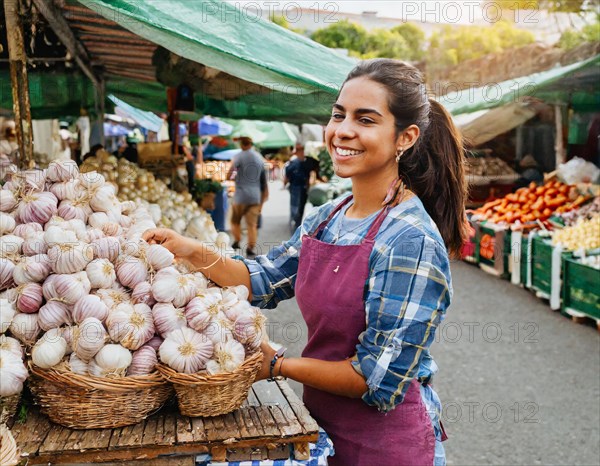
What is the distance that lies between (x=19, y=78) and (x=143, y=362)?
243 centimetres

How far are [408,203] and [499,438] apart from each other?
2.83 meters

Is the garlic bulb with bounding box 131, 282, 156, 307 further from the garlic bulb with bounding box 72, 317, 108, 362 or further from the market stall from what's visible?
the market stall

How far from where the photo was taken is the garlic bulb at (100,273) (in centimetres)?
209

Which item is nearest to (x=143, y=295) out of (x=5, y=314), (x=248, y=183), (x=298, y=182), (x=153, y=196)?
(x=5, y=314)

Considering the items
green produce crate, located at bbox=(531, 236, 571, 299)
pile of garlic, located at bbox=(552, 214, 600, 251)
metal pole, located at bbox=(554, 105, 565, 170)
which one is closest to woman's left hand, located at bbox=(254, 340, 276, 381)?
pile of garlic, located at bbox=(552, 214, 600, 251)

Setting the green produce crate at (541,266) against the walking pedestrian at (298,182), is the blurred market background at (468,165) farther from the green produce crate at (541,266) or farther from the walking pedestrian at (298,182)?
the walking pedestrian at (298,182)

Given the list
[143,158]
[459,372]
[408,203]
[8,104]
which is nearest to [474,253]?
[459,372]

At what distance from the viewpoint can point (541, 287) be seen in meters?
7.55

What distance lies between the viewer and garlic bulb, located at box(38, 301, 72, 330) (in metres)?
Result: 2.00

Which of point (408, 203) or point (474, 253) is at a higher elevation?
point (408, 203)

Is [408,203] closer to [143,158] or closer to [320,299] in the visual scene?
[320,299]

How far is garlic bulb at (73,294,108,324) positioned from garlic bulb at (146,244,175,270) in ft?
0.93

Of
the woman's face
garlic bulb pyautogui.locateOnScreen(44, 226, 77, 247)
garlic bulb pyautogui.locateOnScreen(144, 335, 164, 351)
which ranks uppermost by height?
the woman's face

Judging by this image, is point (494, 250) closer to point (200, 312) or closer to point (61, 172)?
point (61, 172)
